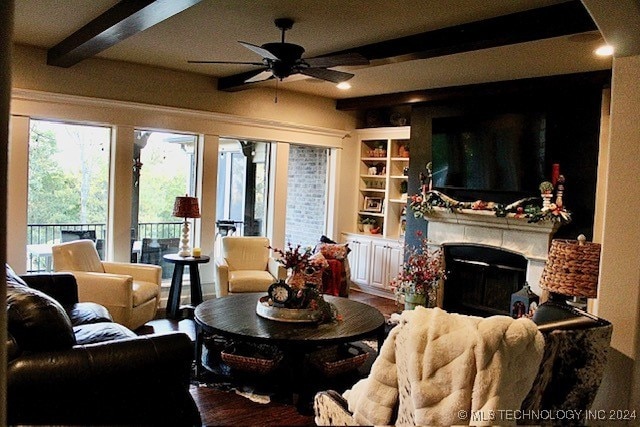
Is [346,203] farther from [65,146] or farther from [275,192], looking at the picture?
[65,146]

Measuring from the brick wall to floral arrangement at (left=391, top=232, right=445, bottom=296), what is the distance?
1861mm

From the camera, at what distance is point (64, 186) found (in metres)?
5.33

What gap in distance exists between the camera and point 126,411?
8.14ft

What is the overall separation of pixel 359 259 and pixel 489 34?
4.31 metres

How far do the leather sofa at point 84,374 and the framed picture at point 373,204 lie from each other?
5247mm

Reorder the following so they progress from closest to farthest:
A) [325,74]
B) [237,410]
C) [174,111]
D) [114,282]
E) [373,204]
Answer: [237,410]
[325,74]
[114,282]
[174,111]
[373,204]

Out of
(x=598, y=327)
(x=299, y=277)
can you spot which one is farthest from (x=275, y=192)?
(x=598, y=327)

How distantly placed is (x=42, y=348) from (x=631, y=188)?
2.83 metres

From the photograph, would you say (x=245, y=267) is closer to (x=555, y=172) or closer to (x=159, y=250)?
(x=159, y=250)

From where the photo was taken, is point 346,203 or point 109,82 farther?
point 346,203

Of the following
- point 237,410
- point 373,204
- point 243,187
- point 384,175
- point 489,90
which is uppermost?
point 489,90

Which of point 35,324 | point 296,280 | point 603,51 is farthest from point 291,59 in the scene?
point 603,51

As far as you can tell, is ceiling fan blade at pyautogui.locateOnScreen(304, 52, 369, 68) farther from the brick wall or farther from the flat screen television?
the brick wall

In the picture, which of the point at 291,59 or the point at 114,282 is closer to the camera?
the point at 291,59
